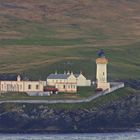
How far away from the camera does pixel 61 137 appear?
150750 mm

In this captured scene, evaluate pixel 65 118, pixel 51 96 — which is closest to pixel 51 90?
pixel 51 96

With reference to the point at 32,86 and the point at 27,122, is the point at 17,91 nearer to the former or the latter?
the point at 32,86

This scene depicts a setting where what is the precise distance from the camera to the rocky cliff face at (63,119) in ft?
536

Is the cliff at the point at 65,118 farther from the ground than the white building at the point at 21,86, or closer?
closer

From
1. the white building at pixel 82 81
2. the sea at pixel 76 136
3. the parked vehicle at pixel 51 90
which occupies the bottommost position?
the sea at pixel 76 136

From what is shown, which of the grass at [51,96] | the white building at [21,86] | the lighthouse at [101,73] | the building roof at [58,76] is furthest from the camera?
the lighthouse at [101,73]

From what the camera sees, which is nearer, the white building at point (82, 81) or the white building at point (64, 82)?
the white building at point (64, 82)

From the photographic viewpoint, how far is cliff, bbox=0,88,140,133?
163500 mm

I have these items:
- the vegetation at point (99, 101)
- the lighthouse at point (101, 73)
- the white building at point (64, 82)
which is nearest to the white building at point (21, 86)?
the white building at point (64, 82)

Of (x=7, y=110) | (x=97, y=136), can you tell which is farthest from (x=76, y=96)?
(x=97, y=136)

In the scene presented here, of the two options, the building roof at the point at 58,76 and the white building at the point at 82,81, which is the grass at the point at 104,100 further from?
the building roof at the point at 58,76

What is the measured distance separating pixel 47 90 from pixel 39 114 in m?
16.3

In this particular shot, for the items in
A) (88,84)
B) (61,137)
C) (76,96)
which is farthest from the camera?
(88,84)

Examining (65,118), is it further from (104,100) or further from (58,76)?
(58,76)
